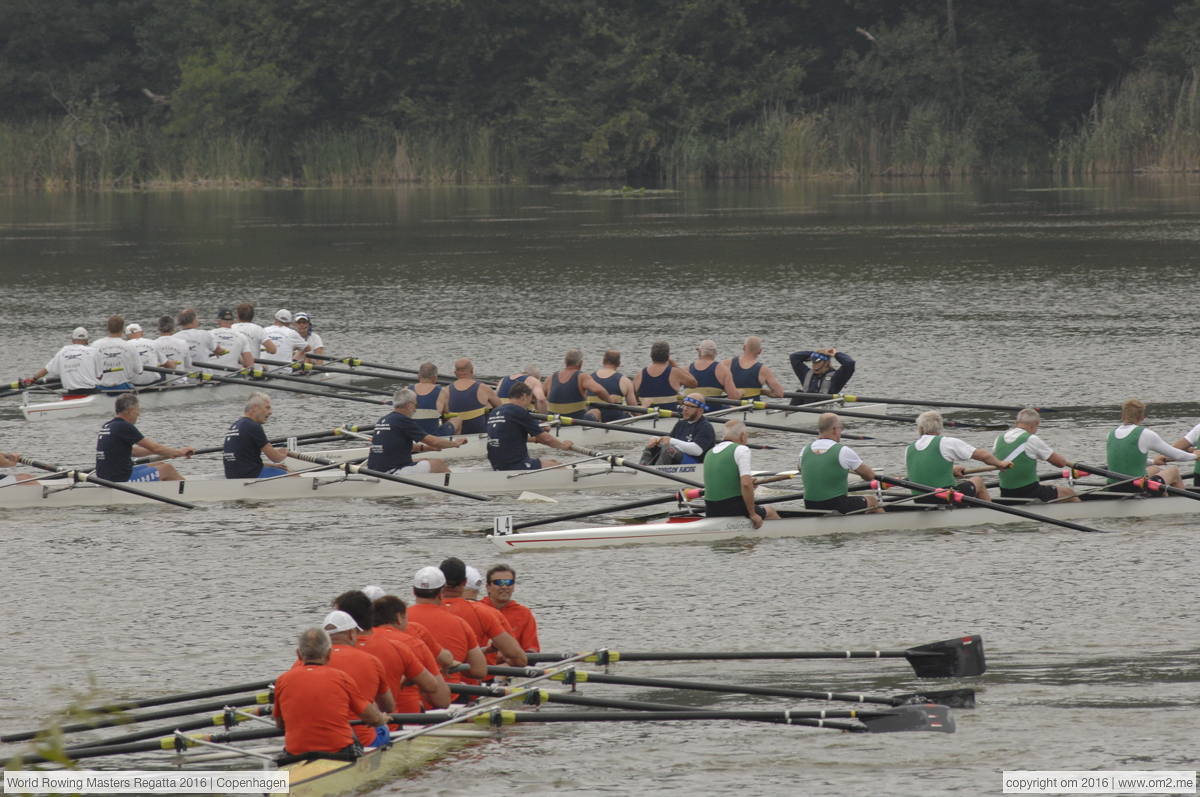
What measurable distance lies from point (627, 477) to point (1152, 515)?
202 inches

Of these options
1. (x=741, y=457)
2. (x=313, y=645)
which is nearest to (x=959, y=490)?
(x=741, y=457)

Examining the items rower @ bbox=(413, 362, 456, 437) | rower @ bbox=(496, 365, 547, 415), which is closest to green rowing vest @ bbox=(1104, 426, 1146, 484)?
rower @ bbox=(496, 365, 547, 415)

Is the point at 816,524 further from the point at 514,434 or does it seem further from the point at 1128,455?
the point at 514,434

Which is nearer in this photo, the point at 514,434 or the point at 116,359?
the point at 514,434

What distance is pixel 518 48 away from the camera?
2662 inches

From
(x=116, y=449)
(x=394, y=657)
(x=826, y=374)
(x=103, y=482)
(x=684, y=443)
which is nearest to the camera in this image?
(x=394, y=657)

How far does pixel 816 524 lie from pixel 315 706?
6843mm

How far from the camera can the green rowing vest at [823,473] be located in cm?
1328

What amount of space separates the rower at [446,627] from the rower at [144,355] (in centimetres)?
1255

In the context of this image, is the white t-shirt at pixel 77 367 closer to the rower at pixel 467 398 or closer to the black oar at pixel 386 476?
the rower at pixel 467 398

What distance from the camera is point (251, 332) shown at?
70.4 ft

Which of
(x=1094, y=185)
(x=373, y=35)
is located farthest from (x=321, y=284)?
(x=373, y=35)

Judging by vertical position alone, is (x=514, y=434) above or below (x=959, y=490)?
above

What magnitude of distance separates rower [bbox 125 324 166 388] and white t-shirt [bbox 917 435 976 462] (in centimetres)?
1132
